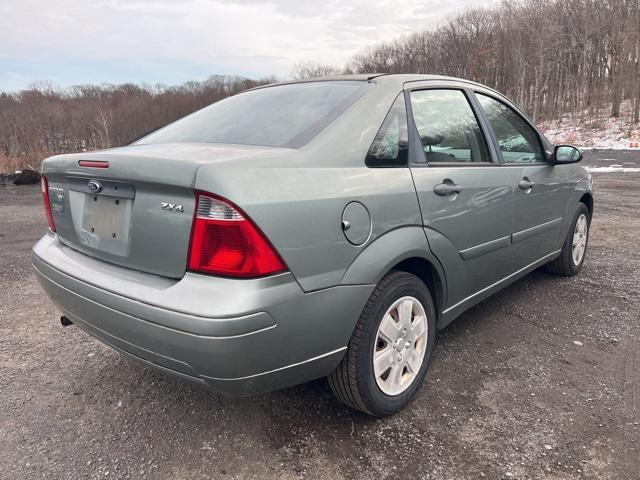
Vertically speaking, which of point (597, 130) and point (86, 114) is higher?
point (86, 114)

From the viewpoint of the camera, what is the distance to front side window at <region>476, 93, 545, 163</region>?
10.0 ft

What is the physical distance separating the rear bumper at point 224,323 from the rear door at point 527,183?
1662mm

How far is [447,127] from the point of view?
2.63 m

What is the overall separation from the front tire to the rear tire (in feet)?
7.37

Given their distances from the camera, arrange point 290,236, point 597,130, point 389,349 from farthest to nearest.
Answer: point 597,130, point 389,349, point 290,236

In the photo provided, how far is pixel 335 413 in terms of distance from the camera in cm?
226

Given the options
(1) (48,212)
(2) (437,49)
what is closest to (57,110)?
(2) (437,49)

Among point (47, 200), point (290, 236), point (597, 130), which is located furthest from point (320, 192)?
point (597, 130)

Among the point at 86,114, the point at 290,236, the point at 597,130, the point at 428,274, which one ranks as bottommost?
the point at 428,274

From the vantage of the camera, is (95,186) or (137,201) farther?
(95,186)

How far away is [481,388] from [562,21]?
40.5 metres

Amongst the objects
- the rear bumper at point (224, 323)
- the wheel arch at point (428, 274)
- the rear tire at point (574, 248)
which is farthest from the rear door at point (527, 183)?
the rear bumper at point (224, 323)

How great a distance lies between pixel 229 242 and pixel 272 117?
966 millimetres

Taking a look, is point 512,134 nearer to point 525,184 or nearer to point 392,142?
point 525,184
